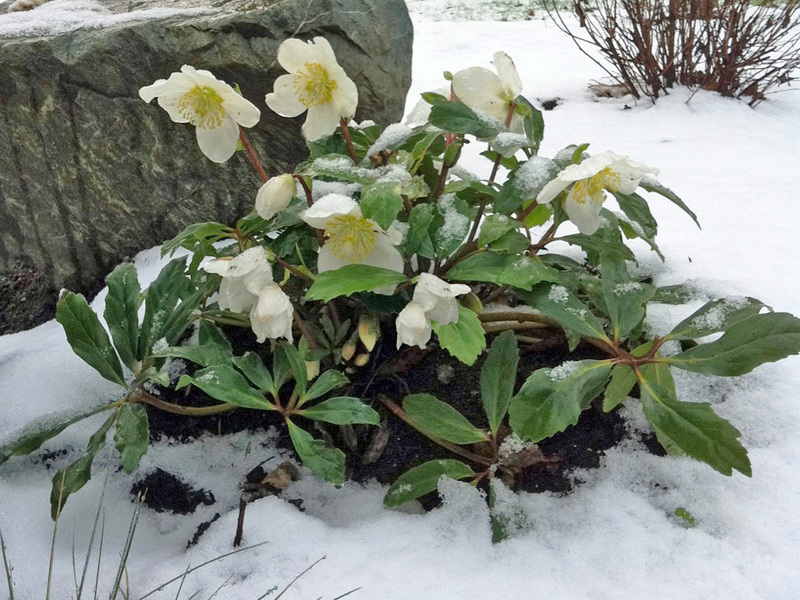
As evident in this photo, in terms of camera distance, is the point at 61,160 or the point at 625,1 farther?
the point at 625,1

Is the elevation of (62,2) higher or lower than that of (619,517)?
higher

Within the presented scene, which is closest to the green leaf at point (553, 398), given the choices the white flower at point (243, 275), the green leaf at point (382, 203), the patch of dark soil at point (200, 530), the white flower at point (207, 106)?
the green leaf at point (382, 203)

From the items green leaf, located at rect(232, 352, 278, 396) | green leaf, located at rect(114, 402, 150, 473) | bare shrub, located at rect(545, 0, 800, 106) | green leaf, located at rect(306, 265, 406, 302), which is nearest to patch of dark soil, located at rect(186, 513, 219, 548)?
green leaf, located at rect(114, 402, 150, 473)

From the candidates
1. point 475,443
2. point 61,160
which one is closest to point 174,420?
point 475,443

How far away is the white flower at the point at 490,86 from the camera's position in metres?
1.34

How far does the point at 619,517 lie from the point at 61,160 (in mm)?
1923

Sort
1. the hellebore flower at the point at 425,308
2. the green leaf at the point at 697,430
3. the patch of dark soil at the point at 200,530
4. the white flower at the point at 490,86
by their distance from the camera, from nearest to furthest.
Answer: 1. the green leaf at the point at 697,430
2. the hellebore flower at the point at 425,308
3. the patch of dark soil at the point at 200,530
4. the white flower at the point at 490,86

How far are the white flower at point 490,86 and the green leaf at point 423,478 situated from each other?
691 mm

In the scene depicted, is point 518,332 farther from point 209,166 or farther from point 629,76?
A: point 629,76

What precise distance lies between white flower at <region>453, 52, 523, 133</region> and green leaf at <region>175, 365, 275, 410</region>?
0.71 meters

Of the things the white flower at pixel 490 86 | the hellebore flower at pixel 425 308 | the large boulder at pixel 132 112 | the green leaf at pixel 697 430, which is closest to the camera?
the green leaf at pixel 697 430

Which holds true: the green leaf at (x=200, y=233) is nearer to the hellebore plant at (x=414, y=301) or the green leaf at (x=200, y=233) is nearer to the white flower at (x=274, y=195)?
the hellebore plant at (x=414, y=301)

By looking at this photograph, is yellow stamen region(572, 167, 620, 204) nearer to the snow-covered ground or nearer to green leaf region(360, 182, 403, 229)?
green leaf region(360, 182, 403, 229)

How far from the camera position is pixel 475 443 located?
1.31 meters
